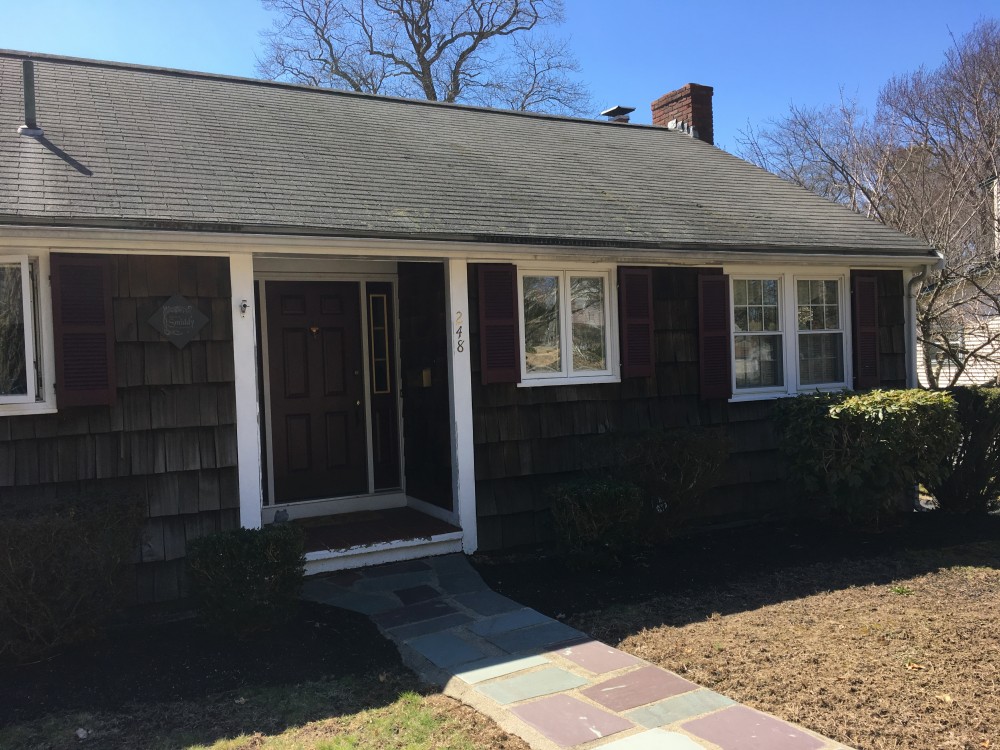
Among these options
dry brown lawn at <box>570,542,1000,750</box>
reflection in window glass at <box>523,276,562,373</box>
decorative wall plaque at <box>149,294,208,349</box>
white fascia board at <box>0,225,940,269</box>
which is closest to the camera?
dry brown lawn at <box>570,542,1000,750</box>

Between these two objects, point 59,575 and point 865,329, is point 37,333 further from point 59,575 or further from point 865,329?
point 865,329

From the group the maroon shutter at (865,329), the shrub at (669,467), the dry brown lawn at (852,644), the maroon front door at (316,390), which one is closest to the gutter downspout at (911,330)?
the maroon shutter at (865,329)

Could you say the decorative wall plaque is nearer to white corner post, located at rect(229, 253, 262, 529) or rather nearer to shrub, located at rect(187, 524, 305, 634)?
white corner post, located at rect(229, 253, 262, 529)

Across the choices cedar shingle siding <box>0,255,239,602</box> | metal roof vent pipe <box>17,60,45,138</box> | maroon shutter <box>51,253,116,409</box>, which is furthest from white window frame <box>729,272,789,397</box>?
metal roof vent pipe <box>17,60,45,138</box>

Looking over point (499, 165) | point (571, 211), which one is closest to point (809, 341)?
point (571, 211)

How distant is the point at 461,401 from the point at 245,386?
5.55 ft

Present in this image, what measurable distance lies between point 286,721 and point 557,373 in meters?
3.87

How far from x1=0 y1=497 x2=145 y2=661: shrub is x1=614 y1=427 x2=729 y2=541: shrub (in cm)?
377

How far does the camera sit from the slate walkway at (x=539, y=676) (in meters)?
3.46

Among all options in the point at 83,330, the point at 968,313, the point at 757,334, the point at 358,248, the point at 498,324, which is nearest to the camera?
the point at 83,330

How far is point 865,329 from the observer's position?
8234mm

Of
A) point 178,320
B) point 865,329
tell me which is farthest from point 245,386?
point 865,329

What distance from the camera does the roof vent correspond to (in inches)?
461

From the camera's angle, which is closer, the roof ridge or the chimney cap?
the roof ridge
